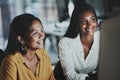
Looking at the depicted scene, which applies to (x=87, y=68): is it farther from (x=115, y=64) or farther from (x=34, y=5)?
(x=34, y=5)

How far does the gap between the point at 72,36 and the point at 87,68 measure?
0.64 feet

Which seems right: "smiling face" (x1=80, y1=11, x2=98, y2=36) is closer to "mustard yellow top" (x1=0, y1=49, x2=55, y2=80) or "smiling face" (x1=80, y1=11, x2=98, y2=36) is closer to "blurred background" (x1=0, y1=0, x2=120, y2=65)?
"blurred background" (x1=0, y1=0, x2=120, y2=65)

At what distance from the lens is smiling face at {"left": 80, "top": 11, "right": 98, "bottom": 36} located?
1.52 metres

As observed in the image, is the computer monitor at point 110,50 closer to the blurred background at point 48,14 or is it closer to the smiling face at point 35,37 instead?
the blurred background at point 48,14

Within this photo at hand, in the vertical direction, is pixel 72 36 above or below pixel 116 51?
above

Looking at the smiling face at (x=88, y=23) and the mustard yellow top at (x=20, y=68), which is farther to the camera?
the smiling face at (x=88, y=23)

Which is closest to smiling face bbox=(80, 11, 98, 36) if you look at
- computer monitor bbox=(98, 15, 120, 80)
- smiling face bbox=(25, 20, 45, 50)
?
computer monitor bbox=(98, 15, 120, 80)

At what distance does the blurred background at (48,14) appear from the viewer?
1375 mm

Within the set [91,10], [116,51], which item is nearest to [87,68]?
[116,51]

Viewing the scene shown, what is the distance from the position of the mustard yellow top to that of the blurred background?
0.04 metres

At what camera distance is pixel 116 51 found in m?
1.63

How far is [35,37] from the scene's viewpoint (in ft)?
4.56

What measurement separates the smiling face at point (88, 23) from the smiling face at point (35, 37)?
23 cm

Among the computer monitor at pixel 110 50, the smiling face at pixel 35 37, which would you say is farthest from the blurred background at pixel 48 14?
the computer monitor at pixel 110 50
